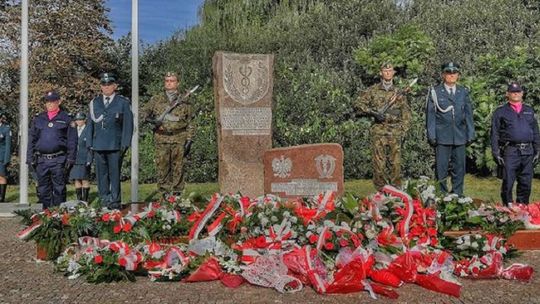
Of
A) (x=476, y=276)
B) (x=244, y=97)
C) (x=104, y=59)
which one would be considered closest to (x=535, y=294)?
(x=476, y=276)

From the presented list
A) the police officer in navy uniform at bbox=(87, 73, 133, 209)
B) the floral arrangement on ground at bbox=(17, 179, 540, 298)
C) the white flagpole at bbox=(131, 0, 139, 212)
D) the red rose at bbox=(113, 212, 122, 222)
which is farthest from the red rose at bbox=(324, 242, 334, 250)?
the white flagpole at bbox=(131, 0, 139, 212)

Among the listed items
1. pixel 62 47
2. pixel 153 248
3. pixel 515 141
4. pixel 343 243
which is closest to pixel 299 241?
pixel 343 243

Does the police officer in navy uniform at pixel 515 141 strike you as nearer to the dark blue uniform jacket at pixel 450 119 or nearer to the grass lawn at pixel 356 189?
the dark blue uniform jacket at pixel 450 119

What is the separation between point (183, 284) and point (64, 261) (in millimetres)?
1198

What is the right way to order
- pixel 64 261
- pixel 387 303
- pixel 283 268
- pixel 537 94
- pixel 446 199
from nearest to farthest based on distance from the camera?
pixel 387 303 < pixel 283 268 < pixel 64 261 < pixel 446 199 < pixel 537 94

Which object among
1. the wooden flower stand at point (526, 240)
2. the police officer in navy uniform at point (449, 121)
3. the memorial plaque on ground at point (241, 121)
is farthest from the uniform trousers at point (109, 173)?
the wooden flower stand at point (526, 240)

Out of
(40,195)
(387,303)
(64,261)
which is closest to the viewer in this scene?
(387,303)

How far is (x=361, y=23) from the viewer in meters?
A: 18.4

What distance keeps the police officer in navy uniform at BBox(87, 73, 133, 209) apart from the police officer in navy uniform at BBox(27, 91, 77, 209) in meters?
0.40

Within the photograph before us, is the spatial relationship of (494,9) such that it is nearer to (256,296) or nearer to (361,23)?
(361,23)

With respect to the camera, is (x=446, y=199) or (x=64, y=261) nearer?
(x=64, y=261)

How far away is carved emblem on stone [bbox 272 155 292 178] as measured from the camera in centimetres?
868

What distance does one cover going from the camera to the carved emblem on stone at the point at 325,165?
27.9ft

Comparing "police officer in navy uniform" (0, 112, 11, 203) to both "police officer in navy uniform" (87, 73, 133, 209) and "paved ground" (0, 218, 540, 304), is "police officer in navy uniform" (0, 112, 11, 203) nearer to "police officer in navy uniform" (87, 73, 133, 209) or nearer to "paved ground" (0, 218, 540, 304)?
"police officer in navy uniform" (87, 73, 133, 209)
